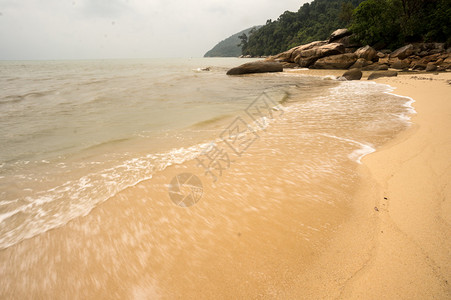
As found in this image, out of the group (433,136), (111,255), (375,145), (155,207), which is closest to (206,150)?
(155,207)

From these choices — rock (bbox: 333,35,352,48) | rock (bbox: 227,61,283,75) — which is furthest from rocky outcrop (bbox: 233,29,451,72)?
rock (bbox: 227,61,283,75)

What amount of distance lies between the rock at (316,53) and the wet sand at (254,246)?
2506cm

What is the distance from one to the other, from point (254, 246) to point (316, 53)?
2731 centimetres

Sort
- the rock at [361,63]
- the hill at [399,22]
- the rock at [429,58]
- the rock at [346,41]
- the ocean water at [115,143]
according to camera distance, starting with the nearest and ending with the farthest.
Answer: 1. the ocean water at [115,143]
2. the rock at [429,58]
3. the rock at [361,63]
4. the hill at [399,22]
5. the rock at [346,41]

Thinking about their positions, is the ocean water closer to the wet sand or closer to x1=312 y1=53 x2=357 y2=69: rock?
the wet sand

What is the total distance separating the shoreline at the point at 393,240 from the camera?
3.98ft

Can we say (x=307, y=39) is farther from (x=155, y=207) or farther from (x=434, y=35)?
(x=155, y=207)

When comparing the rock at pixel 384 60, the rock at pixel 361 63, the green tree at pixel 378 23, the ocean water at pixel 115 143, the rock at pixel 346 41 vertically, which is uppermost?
the green tree at pixel 378 23

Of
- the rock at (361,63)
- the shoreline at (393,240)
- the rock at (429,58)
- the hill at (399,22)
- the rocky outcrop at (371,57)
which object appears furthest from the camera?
the hill at (399,22)

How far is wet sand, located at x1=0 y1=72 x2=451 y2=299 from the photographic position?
1.29m

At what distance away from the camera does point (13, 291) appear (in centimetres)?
137

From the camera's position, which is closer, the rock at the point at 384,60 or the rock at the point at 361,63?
the rock at the point at 361,63

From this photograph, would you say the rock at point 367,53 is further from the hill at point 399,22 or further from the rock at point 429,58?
the hill at point 399,22

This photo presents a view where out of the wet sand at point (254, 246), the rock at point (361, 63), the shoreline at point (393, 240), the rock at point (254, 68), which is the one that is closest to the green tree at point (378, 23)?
the rock at point (361, 63)
